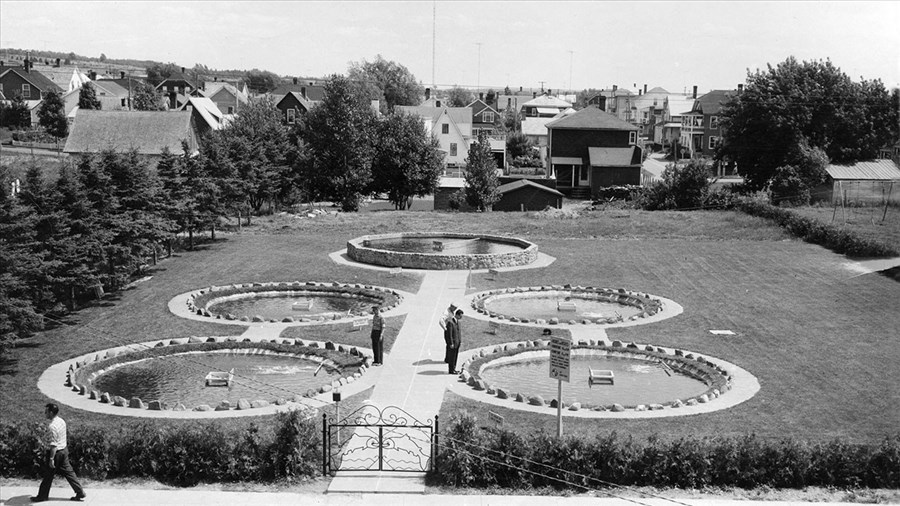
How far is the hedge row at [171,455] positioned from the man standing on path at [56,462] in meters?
0.94

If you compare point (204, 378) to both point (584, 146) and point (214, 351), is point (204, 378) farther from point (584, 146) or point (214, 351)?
point (584, 146)

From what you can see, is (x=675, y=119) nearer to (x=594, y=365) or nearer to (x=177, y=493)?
(x=594, y=365)

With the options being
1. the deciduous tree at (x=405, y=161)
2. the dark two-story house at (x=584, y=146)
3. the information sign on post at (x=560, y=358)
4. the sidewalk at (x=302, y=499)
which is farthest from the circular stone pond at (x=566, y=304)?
the dark two-story house at (x=584, y=146)

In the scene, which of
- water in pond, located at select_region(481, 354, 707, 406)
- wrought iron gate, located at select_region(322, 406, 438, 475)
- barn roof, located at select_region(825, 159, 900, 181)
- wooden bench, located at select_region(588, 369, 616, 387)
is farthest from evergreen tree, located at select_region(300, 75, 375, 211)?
wrought iron gate, located at select_region(322, 406, 438, 475)

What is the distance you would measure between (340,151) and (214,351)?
33990mm

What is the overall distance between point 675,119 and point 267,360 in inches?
3829

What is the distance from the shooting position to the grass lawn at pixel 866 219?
4084 centimetres

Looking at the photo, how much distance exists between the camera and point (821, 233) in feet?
141

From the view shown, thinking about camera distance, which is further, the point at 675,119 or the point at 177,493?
the point at 675,119

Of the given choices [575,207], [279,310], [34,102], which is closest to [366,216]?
[575,207]

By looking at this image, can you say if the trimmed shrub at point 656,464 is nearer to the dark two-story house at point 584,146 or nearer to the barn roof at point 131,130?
the dark two-story house at point 584,146

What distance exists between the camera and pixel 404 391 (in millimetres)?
21703

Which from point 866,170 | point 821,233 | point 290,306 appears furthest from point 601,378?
point 866,170

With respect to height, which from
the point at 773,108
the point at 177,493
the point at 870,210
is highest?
the point at 773,108
